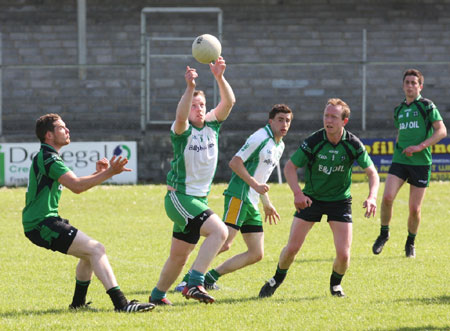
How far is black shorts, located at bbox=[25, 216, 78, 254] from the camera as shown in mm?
6941

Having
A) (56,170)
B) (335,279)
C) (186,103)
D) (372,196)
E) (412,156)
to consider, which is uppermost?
(186,103)

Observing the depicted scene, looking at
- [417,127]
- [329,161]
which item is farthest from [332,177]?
[417,127]

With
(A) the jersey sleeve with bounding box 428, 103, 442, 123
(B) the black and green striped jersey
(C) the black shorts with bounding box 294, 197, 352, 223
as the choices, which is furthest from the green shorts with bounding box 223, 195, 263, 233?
(A) the jersey sleeve with bounding box 428, 103, 442, 123

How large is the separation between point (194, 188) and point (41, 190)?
1378mm

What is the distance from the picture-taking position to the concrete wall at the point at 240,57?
24.8m

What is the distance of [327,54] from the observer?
→ 84.4ft

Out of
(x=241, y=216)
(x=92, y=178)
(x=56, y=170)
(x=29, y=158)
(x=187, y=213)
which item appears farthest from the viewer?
(x=29, y=158)

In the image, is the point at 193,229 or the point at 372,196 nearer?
the point at 193,229

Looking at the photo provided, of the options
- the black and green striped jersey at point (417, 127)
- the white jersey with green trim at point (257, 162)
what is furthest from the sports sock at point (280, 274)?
the black and green striped jersey at point (417, 127)

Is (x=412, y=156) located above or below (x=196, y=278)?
above

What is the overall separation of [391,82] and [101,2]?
9521 millimetres

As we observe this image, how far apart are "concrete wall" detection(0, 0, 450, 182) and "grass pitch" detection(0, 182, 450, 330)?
30.3 feet

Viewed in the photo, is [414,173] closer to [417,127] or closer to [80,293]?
[417,127]

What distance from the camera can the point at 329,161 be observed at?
7.73 metres
